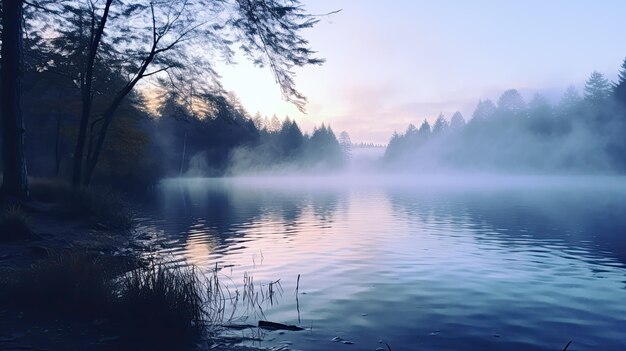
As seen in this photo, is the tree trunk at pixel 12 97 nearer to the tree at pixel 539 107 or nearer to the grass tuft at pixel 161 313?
the grass tuft at pixel 161 313

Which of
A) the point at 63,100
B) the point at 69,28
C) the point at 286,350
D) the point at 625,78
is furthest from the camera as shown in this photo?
the point at 625,78

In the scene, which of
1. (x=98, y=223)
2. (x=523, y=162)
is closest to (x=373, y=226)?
(x=98, y=223)

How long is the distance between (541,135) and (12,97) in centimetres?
9756

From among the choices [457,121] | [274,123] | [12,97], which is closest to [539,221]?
[12,97]

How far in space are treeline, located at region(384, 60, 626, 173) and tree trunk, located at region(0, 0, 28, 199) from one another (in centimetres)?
8755

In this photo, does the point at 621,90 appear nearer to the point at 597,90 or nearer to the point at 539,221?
the point at 597,90

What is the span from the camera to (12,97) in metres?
15.8

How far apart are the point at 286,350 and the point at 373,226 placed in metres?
18.0

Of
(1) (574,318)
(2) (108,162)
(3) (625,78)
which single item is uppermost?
(3) (625,78)

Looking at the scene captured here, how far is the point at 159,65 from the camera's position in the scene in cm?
2450

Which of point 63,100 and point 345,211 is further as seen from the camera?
point 63,100

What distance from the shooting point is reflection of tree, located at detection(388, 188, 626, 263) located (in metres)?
18.8

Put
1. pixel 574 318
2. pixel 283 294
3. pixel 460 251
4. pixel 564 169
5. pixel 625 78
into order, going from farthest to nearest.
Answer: pixel 564 169 → pixel 625 78 → pixel 460 251 → pixel 283 294 → pixel 574 318

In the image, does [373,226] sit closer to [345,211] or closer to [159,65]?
[345,211]
